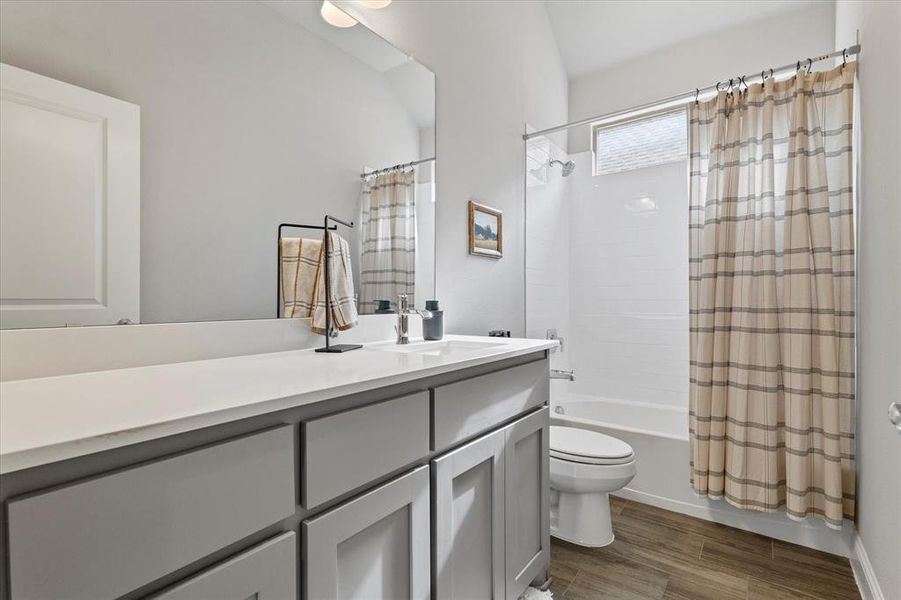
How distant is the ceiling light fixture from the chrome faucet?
3.23 ft

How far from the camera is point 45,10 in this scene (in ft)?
3.11

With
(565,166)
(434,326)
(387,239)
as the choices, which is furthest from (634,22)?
(434,326)

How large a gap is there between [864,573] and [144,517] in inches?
94.0

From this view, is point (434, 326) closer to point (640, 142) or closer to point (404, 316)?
point (404, 316)

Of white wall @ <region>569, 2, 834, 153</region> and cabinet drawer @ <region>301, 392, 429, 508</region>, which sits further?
white wall @ <region>569, 2, 834, 153</region>

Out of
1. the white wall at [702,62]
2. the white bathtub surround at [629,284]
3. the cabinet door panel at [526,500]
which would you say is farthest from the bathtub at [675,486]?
the white wall at [702,62]

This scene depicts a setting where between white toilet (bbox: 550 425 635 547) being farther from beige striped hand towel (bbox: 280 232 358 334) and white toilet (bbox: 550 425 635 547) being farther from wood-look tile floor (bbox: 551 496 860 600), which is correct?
beige striped hand towel (bbox: 280 232 358 334)

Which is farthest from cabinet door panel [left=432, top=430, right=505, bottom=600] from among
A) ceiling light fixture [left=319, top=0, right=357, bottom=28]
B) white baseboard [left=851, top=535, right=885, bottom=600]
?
ceiling light fixture [left=319, top=0, right=357, bottom=28]

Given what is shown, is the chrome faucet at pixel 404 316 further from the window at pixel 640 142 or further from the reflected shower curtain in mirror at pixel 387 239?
the window at pixel 640 142

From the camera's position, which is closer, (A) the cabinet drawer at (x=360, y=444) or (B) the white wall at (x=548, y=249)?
(A) the cabinet drawer at (x=360, y=444)

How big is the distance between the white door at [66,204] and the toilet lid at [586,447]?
5.62 ft

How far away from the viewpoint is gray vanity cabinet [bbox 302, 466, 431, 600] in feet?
2.75

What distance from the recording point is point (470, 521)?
127cm

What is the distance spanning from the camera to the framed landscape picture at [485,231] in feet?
7.32
